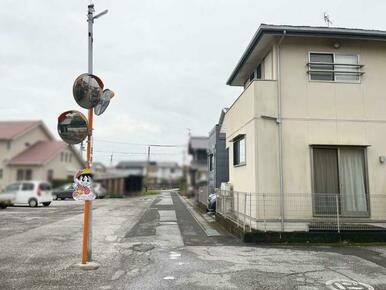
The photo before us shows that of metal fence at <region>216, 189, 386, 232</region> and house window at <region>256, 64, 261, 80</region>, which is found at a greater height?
house window at <region>256, 64, 261, 80</region>

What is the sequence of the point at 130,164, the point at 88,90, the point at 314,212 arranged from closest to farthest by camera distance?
the point at 130,164
the point at 88,90
the point at 314,212

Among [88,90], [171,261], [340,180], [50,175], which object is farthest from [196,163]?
[340,180]

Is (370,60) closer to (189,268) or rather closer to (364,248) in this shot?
(364,248)

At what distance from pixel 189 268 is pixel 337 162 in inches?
217

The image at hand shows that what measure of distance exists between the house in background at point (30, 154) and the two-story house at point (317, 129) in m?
7.84

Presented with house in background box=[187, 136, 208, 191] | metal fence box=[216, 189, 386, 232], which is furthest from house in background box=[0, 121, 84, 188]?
metal fence box=[216, 189, 386, 232]

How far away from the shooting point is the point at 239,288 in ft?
16.8

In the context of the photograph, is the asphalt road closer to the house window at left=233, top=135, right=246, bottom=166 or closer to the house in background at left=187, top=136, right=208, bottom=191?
the house in background at left=187, top=136, right=208, bottom=191

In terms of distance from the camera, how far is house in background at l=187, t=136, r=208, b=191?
2908 mm

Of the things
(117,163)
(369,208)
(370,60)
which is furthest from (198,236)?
(117,163)

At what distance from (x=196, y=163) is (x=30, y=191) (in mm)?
1444

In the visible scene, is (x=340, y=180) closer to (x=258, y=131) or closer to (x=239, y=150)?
(x=258, y=131)

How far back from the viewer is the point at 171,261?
22.1ft

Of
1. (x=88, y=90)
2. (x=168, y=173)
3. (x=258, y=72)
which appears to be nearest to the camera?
(x=168, y=173)
